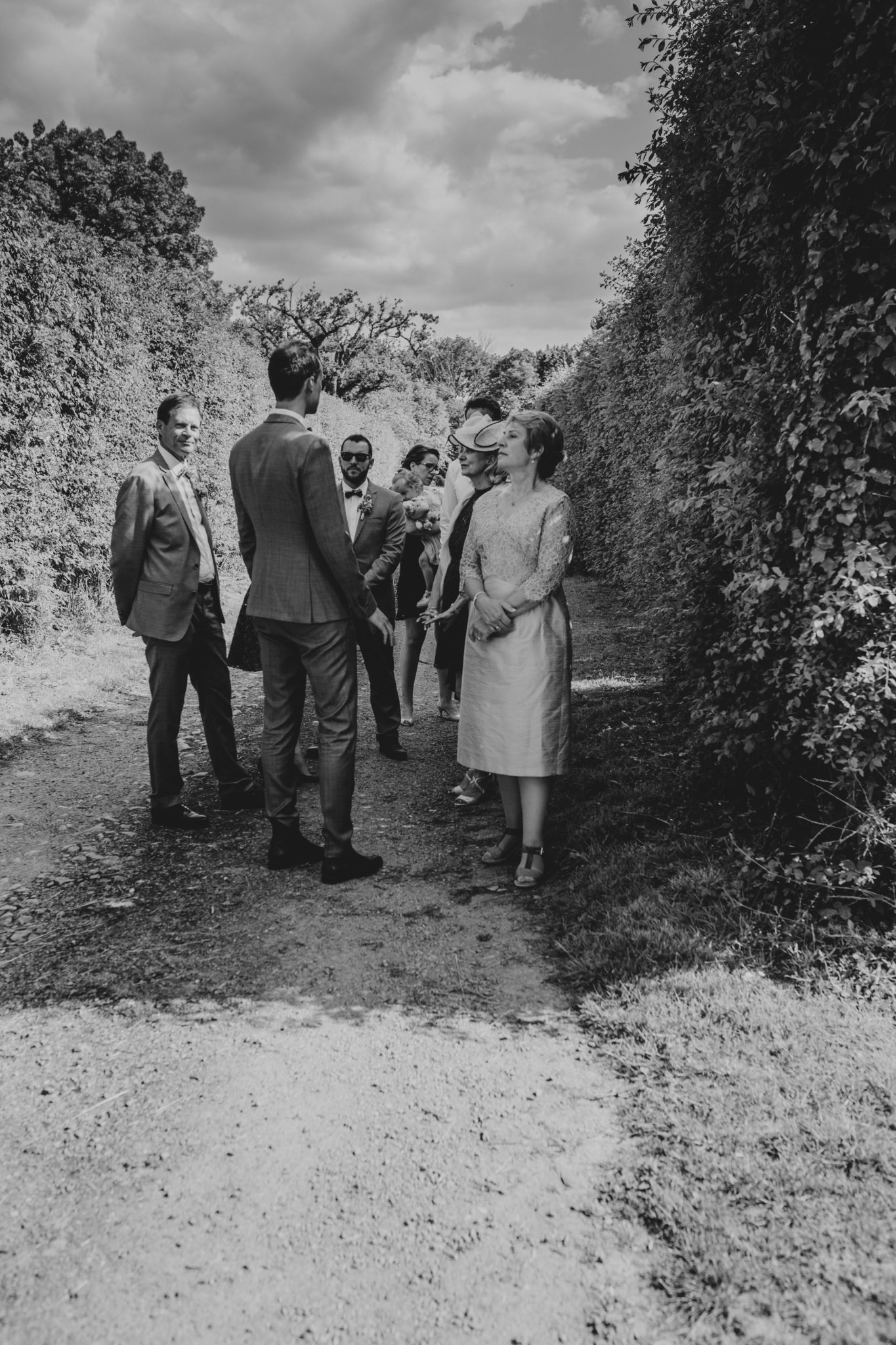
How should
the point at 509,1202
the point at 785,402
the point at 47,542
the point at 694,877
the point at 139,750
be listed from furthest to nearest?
the point at 47,542 → the point at 139,750 → the point at 694,877 → the point at 785,402 → the point at 509,1202

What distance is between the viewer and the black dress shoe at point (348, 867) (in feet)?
13.6

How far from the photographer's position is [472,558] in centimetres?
436

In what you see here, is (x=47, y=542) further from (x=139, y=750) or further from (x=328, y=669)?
(x=328, y=669)

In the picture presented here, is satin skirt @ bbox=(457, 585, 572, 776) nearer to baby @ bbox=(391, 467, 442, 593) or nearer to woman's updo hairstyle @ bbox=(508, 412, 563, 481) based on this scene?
woman's updo hairstyle @ bbox=(508, 412, 563, 481)

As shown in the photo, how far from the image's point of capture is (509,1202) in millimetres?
2189

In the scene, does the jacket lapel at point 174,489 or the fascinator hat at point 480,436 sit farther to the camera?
the fascinator hat at point 480,436

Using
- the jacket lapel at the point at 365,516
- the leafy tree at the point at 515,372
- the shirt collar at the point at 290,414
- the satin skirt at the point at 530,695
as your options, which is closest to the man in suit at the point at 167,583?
the shirt collar at the point at 290,414

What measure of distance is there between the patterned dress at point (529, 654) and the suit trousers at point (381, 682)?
1539mm

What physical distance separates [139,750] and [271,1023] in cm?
377

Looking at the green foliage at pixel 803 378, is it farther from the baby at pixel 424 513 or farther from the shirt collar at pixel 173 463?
the baby at pixel 424 513

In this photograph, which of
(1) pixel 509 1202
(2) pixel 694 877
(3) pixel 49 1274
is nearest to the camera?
(3) pixel 49 1274

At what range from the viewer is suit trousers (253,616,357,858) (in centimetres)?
407

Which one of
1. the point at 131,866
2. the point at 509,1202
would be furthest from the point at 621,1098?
the point at 131,866

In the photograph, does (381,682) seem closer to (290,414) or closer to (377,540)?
(377,540)
